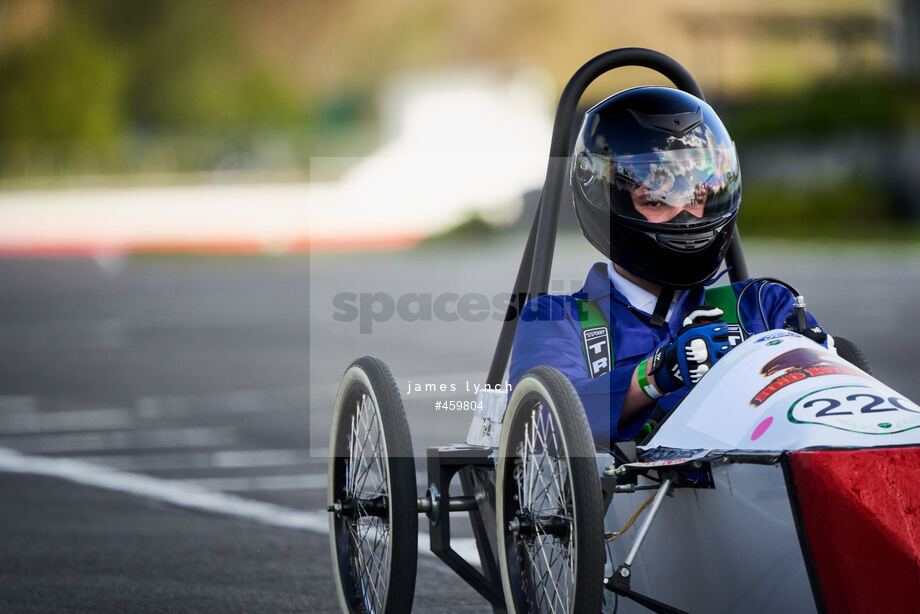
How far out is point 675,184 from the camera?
4.44 m

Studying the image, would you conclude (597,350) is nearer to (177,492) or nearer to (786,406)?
(786,406)

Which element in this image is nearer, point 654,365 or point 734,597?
point 734,597

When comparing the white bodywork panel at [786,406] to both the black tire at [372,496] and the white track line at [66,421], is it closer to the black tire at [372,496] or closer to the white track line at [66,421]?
the black tire at [372,496]

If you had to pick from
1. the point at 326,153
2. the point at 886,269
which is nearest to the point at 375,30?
the point at 326,153

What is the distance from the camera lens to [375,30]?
13012 centimetres

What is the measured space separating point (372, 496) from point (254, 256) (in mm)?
25971

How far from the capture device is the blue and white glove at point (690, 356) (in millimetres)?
4113

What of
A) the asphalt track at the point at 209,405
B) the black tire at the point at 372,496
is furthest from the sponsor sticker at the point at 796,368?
the asphalt track at the point at 209,405

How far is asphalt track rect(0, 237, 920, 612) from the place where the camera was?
6.28 metres

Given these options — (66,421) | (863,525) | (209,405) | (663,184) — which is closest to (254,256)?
(209,405)

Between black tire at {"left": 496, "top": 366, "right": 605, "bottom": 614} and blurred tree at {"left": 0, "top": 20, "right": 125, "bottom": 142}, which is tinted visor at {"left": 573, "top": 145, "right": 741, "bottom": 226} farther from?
blurred tree at {"left": 0, "top": 20, "right": 125, "bottom": 142}

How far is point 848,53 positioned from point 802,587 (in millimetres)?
63496

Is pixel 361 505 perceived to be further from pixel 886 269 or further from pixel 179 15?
pixel 179 15

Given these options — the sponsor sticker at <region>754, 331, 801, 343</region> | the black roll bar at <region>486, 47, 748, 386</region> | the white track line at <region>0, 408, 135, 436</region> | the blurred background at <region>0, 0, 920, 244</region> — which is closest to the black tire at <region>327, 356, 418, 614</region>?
the black roll bar at <region>486, 47, 748, 386</region>
